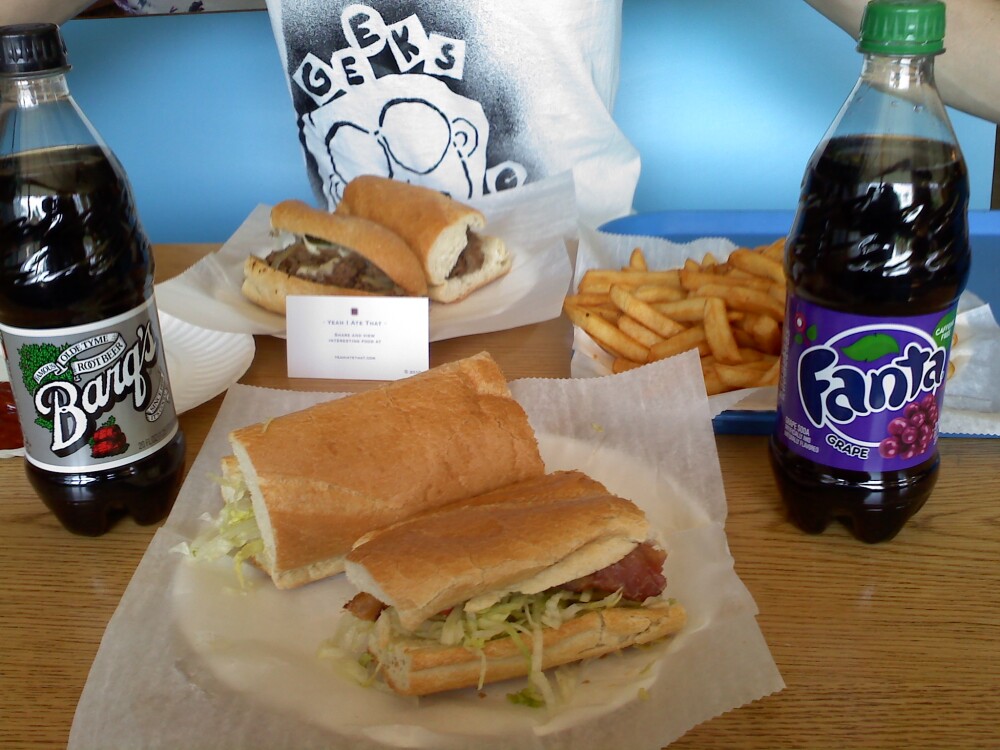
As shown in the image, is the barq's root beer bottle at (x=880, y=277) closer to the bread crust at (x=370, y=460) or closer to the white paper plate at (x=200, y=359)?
the bread crust at (x=370, y=460)

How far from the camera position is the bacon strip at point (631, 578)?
3.19ft

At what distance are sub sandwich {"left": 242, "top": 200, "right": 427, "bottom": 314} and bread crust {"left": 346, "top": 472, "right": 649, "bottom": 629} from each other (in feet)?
3.52

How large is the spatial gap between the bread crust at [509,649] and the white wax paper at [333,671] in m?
0.02

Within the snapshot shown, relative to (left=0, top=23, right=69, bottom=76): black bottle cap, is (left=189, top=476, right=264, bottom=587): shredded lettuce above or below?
below

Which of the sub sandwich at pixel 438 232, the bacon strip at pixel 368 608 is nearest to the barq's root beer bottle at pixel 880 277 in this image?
the bacon strip at pixel 368 608

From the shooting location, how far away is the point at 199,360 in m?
1.66

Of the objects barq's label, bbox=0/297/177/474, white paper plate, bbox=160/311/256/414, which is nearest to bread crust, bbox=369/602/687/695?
barq's label, bbox=0/297/177/474

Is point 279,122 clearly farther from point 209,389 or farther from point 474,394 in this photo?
point 474,394

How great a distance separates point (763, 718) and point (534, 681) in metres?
0.24

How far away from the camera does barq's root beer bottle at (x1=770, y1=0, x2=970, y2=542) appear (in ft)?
3.20

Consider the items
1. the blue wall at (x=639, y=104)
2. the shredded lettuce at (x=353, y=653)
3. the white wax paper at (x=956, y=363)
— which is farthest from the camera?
the blue wall at (x=639, y=104)

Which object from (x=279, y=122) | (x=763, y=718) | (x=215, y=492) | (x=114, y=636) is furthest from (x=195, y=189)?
(x=763, y=718)

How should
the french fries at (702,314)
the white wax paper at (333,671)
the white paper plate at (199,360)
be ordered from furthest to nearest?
the white paper plate at (199,360)
the french fries at (702,314)
the white wax paper at (333,671)

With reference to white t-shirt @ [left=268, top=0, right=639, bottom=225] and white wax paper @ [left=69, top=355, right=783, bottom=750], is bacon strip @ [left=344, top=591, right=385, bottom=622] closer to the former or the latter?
white wax paper @ [left=69, top=355, right=783, bottom=750]
